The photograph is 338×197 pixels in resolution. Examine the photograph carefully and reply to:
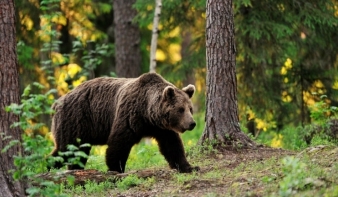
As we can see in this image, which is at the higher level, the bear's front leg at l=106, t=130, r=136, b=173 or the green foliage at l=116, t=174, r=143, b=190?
the bear's front leg at l=106, t=130, r=136, b=173

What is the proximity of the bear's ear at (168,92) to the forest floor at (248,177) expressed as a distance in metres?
1.06

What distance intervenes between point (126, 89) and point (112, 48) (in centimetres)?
1085

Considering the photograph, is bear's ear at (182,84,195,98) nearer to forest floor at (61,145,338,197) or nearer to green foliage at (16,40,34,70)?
forest floor at (61,145,338,197)

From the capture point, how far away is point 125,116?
31.8ft

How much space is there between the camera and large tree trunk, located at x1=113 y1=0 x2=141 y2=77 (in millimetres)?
17531

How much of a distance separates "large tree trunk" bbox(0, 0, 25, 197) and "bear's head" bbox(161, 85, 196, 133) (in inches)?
104

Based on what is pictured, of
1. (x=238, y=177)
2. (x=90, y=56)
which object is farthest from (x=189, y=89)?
(x=90, y=56)

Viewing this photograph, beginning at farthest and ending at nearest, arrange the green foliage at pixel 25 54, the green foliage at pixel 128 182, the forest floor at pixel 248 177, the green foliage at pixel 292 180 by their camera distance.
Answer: the green foliage at pixel 25 54 < the green foliage at pixel 128 182 < the forest floor at pixel 248 177 < the green foliage at pixel 292 180

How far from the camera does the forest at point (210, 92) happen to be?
7172 millimetres

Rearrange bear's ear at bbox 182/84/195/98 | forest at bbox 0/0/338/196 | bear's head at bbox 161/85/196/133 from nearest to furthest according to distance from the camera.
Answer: forest at bbox 0/0/338/196, bear's head at bbox 161/85/196/133, bear's ear at bbox 182/84/195/98

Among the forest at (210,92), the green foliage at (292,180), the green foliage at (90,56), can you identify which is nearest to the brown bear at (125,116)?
the forest at (210,92)

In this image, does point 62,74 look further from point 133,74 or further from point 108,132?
point 108,132

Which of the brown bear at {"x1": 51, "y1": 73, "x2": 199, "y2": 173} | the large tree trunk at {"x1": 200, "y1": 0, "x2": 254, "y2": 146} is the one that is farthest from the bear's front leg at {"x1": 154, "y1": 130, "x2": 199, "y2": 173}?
the large tree trunk at {"x1": 200, "y1": 0, "x2": 254, "y2": 146}

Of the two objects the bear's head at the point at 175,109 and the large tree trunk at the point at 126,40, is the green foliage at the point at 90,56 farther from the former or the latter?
the bear's head at the point at 175,109
